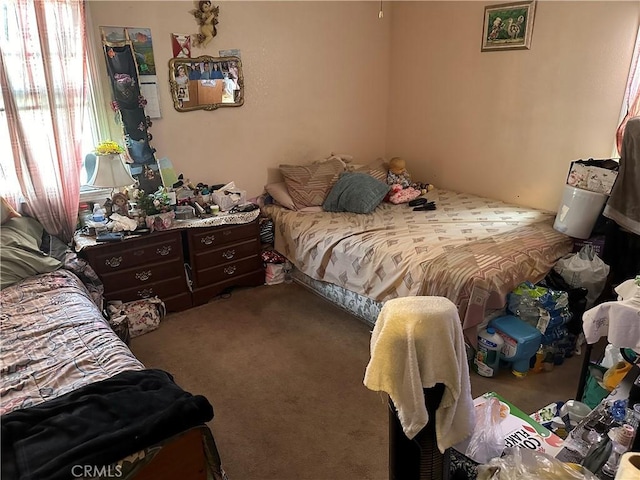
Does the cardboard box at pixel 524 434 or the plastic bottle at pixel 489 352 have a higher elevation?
the cardboard box at pixel 524 434

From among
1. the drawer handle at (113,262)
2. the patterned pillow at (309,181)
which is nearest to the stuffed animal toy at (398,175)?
the patterned pillow at (309,181)

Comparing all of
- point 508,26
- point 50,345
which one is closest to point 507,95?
point 508,26

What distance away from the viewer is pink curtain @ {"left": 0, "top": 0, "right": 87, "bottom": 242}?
2605mm

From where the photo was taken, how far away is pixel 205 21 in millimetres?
3311

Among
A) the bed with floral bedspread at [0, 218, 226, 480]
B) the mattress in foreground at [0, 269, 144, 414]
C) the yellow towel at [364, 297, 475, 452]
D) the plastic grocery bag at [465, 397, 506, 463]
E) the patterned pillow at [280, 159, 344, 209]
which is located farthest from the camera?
the patterned pillow at [280, 159, 344, 209]

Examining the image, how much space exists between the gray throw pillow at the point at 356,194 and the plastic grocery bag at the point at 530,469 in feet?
7.89

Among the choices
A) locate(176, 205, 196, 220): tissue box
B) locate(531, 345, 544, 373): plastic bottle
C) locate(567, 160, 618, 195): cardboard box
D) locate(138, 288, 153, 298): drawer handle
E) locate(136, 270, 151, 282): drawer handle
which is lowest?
locate(531, 345, 544, 373): plastic bottle

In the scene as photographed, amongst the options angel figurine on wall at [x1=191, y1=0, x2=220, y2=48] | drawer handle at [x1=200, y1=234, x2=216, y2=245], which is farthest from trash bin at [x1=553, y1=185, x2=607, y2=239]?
angel figurine on wall at [x1=191, y1=0, x2=220, y2=48]

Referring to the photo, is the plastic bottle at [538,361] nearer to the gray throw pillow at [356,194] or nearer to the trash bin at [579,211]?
the trash bin at [579,211]

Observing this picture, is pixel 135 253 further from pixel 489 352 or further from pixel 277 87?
pixel 489 352

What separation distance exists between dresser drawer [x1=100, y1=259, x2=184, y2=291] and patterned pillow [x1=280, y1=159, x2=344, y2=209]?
110 centimetres

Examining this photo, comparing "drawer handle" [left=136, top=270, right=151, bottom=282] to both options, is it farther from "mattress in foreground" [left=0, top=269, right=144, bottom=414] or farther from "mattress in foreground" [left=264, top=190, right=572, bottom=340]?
"mattress in foreground" [left=264, top=190, right=572, bottom=340]

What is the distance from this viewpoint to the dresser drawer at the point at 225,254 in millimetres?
3291

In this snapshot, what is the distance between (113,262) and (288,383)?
1396 millimetres
